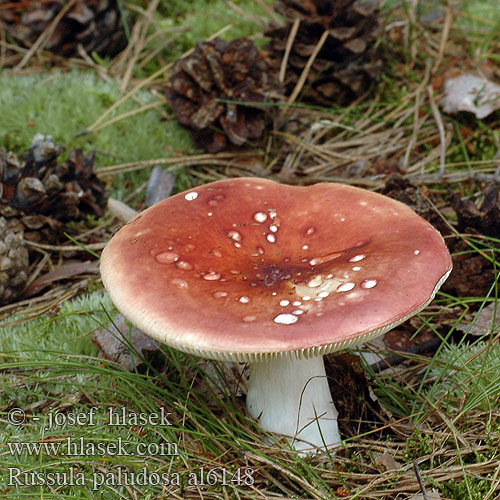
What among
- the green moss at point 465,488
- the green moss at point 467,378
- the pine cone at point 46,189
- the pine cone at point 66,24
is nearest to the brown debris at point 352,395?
the green moss at point 467,378

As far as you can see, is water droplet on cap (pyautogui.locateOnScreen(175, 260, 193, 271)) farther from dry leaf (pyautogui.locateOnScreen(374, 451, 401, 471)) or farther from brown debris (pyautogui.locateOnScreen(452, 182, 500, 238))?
brown debris (pyautogui.locateOnScreen(452, 182, 500, 238))

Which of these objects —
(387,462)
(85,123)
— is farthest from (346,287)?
(85,123)

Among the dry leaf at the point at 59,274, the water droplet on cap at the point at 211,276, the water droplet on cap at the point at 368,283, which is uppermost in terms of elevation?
the water droplet on cap at the point at 368,283

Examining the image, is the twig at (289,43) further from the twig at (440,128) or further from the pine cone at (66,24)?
the pine cone at (66,24)

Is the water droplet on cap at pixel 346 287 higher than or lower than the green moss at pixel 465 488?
higher

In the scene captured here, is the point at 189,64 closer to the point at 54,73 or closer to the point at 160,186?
the point at 160,186
